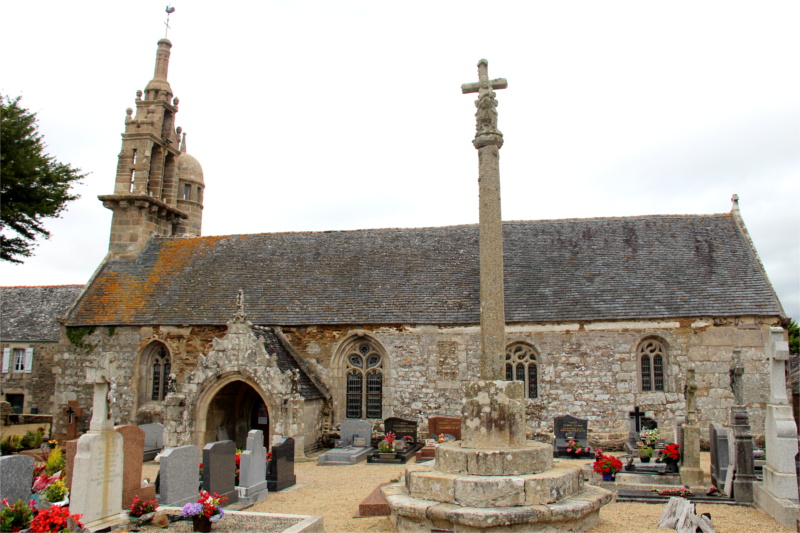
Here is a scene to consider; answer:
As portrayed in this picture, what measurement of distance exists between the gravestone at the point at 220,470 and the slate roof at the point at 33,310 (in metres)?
26.4

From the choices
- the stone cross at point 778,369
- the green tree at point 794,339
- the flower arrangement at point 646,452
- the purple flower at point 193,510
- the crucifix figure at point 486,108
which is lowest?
the purple flower at point 193,510

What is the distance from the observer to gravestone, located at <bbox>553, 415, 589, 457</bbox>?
1650 cm

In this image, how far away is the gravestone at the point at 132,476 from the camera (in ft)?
33.1

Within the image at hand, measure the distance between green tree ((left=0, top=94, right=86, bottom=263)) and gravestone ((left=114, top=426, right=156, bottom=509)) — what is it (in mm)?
14027

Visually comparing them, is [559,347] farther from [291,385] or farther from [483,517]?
[483,517]

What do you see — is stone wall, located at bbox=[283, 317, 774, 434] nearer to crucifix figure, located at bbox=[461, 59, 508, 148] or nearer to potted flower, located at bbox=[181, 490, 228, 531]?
crucifix figure, located at bbox=[461, 59, 508, 148]

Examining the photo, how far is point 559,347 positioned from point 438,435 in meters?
4.47

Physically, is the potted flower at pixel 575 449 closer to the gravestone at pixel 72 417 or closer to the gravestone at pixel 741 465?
the gravestone at pixel 741 465

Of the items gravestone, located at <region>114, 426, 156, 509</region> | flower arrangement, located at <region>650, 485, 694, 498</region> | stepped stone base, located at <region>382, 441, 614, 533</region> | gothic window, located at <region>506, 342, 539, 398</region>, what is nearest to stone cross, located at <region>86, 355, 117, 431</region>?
gravestone, located at <region>114, 426, 156, 509</region>

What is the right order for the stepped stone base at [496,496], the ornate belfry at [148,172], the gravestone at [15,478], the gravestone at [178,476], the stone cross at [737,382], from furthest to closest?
1. the ornate belfry at [148,172]
2. the stone cross at [737,382]
3. the gravestone at [178,476]
4. the gravestone at [15,478]
5. the stepped stone base at [496,496]

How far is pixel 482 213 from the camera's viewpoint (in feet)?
31.3

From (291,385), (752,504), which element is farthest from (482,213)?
(291,385)

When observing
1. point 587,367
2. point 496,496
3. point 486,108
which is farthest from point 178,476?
point 587,367

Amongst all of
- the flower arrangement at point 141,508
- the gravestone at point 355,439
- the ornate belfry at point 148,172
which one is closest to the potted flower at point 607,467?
the gravestone at point 355,439
